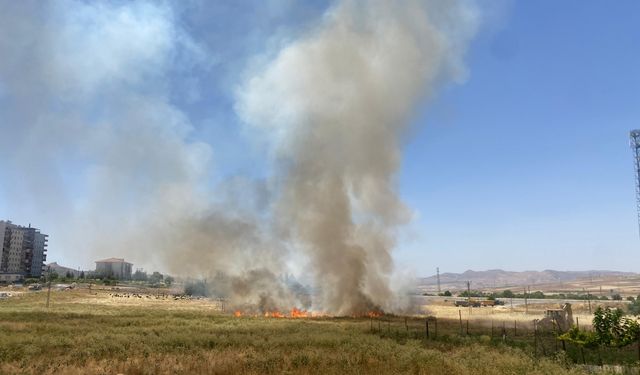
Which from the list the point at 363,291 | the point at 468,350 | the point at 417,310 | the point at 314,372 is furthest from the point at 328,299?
the point at 314,372

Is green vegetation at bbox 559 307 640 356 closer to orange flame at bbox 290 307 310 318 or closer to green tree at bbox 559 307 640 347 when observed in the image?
green tree at bbox 559 307 640 347

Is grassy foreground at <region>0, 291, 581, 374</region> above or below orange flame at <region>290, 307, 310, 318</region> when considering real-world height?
above

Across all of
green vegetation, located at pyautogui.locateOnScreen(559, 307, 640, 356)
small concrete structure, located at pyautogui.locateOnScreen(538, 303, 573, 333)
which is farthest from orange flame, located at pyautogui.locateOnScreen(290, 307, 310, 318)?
green vegetation, located at pyautogui.locateOnScreen(559, 307, 640, 356)

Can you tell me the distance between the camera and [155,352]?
1043 inches

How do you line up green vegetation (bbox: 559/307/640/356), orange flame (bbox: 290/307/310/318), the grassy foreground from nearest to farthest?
the grassy foreground < green vegetation (bbox: 559/307/640/356) < orange flame (bbox: 290/307/310/318)

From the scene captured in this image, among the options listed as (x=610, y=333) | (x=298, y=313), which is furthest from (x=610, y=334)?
(x=298, y=313)

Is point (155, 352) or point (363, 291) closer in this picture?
point (155, 352)

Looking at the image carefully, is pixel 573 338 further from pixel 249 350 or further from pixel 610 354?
pixel 249 350

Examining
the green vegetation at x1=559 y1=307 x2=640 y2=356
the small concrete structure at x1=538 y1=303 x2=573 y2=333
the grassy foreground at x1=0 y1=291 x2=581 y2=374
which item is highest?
the green vegetation at x1=559 y1=307 x2=640 y2=356

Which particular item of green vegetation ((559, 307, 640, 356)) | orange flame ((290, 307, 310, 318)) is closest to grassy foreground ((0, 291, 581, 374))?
green vegetation ((559, 307, 640, 356))

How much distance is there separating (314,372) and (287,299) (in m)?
55.7

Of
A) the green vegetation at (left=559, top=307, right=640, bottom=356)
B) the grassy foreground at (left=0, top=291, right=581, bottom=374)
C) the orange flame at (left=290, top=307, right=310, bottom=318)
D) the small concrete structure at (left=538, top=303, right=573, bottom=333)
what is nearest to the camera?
the grassy foreground at (left=0, top=291, right=581, bottom=374)

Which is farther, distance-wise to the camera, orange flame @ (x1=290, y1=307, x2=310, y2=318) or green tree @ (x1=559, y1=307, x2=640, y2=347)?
orange flame @ (x1=290, y1=307, x2=310, y2=318)

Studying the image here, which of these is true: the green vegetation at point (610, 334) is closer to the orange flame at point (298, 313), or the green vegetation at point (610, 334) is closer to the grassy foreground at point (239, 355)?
the grassy foreground at point (239, 355)
